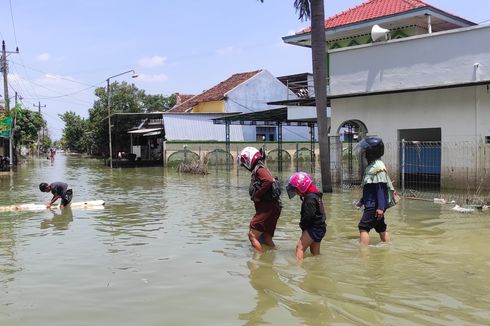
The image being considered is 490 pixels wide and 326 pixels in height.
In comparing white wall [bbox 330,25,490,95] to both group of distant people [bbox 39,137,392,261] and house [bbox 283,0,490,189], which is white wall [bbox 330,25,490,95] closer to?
house [bbox 283,0,490,189]

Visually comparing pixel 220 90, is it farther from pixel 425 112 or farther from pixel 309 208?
pixel 309 208

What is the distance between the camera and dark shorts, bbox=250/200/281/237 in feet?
24.7

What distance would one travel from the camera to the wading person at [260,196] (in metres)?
7.39

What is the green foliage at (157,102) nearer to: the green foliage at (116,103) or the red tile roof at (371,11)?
the green foliage at (116,103)

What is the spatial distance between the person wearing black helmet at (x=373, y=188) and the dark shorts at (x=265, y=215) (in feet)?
4.50

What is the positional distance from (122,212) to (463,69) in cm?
1165

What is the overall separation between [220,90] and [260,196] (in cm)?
4325

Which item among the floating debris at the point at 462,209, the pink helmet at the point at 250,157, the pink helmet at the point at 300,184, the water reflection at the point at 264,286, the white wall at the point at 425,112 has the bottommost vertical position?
the water reflection at the point at 264,286

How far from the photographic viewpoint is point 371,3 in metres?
25.0

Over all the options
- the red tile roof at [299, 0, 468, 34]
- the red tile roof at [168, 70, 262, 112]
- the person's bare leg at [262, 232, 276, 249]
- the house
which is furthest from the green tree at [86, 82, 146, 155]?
the person's bare leg at [262, 232, 276, 249]

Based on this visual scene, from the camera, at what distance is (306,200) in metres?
7.01

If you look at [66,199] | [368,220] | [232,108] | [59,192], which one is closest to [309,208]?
[368,220]

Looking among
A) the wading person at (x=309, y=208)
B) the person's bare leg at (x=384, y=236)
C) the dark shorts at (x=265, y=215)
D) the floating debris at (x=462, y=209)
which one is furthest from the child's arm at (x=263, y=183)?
the floating debris at (x=462, y=209)

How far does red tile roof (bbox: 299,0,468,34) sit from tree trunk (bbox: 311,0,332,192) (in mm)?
4762
